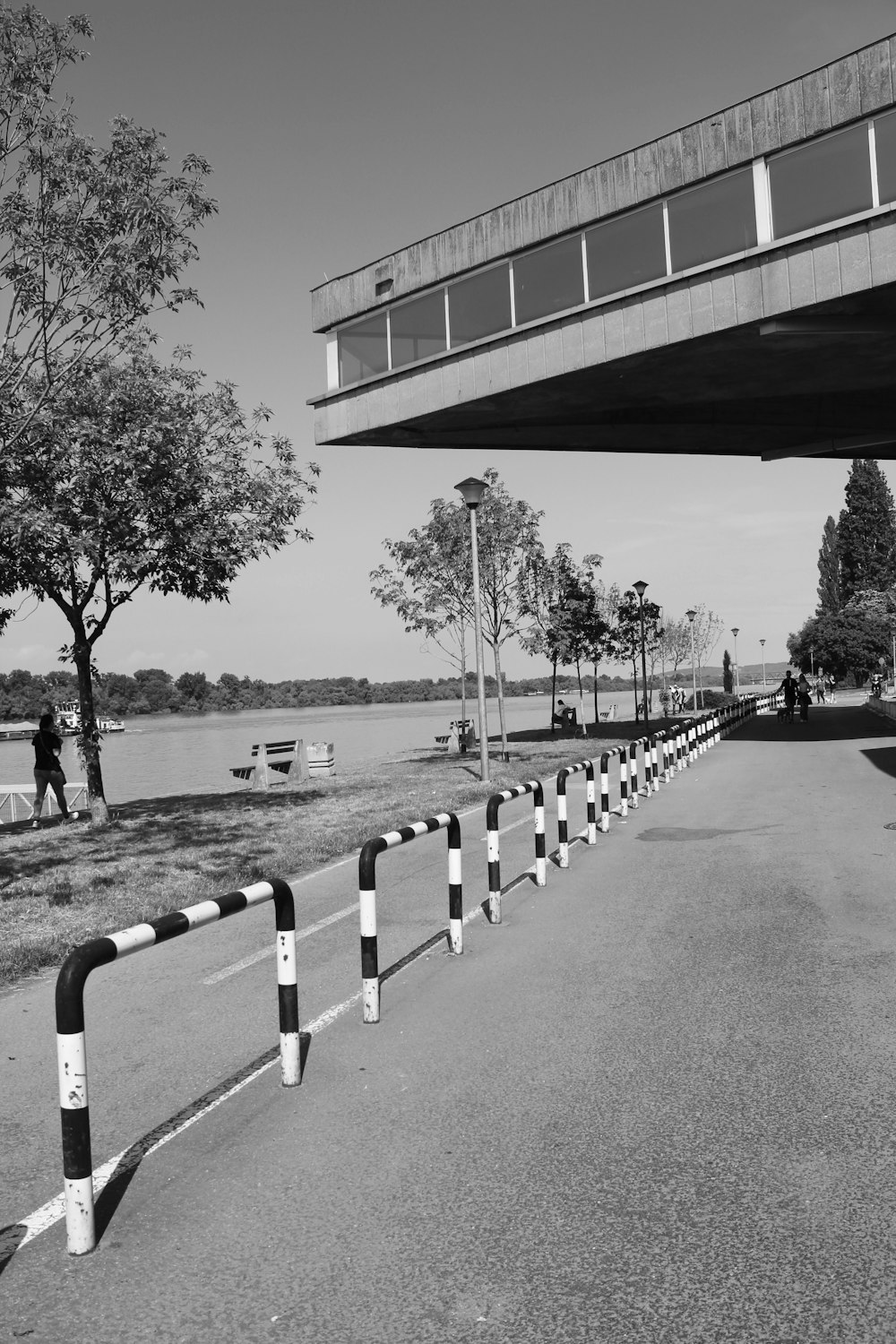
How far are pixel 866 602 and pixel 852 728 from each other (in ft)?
89.4

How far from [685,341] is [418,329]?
22.2 ft

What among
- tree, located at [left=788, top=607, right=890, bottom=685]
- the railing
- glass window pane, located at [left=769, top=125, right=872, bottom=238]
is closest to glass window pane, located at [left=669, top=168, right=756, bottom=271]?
glass window pane, located at [left=769, top=125, right=872, bottom=238]

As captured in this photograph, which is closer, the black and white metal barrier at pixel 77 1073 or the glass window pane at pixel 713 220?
the black and white metal barrier at pixel 77 1073

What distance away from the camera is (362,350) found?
83.6ft

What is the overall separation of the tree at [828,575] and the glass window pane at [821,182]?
96.7 m

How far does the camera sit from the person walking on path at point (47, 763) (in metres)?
17.9

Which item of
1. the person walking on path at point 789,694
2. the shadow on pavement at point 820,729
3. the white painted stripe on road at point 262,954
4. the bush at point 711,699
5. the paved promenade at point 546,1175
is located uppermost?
the person walking on path at point 789,694

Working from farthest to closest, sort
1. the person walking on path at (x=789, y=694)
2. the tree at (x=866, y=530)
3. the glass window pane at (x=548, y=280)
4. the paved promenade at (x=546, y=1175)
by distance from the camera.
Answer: the tree at (x=866, y=530) < the person walking on path at (x=789, y=694) < the glass window pane at (x=548, y=280) < the paved promenade at (x=546, y=1175)

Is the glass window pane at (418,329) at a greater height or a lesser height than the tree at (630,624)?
greater

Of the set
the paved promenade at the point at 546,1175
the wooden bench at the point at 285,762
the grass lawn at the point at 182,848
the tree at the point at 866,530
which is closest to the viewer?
the paved promenade at the point at 546,1175

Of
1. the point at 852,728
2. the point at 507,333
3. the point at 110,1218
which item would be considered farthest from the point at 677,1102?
the point at 852,728

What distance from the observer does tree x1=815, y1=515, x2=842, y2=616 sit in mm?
112062

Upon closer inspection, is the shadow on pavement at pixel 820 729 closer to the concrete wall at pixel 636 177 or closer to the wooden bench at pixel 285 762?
the wooden bench at pixel 285 762

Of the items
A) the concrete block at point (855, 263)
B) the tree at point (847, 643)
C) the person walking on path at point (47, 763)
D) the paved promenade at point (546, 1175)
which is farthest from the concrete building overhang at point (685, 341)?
the tree at point (847, 643)
